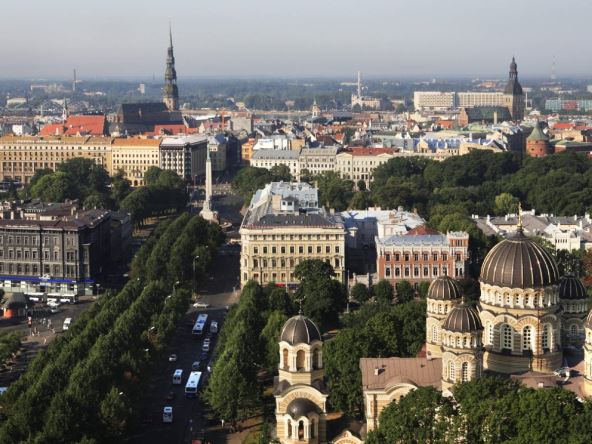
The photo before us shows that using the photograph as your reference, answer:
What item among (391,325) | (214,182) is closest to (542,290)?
(391,325)

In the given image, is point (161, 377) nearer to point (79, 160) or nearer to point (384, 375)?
point (384, 375)

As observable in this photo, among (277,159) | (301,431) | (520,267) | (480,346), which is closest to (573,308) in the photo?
(520,267)

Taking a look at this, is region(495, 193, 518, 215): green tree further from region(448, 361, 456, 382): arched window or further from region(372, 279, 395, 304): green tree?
region(448, 361, 456, 382): arched window

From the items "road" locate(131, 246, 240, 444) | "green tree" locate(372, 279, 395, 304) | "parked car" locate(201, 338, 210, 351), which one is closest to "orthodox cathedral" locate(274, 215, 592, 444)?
"road" locate(131, 246, 240, 444)

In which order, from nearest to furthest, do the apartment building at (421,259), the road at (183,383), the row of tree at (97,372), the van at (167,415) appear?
the row of tree at (97,372) < the road at (183,383) < the van at (167,415) < the apartment building at (421,259)

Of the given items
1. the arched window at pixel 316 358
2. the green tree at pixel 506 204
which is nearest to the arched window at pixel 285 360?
the arched window at pixel 316 358

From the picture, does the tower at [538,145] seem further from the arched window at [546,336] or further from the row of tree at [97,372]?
the arched window at [546,336]
